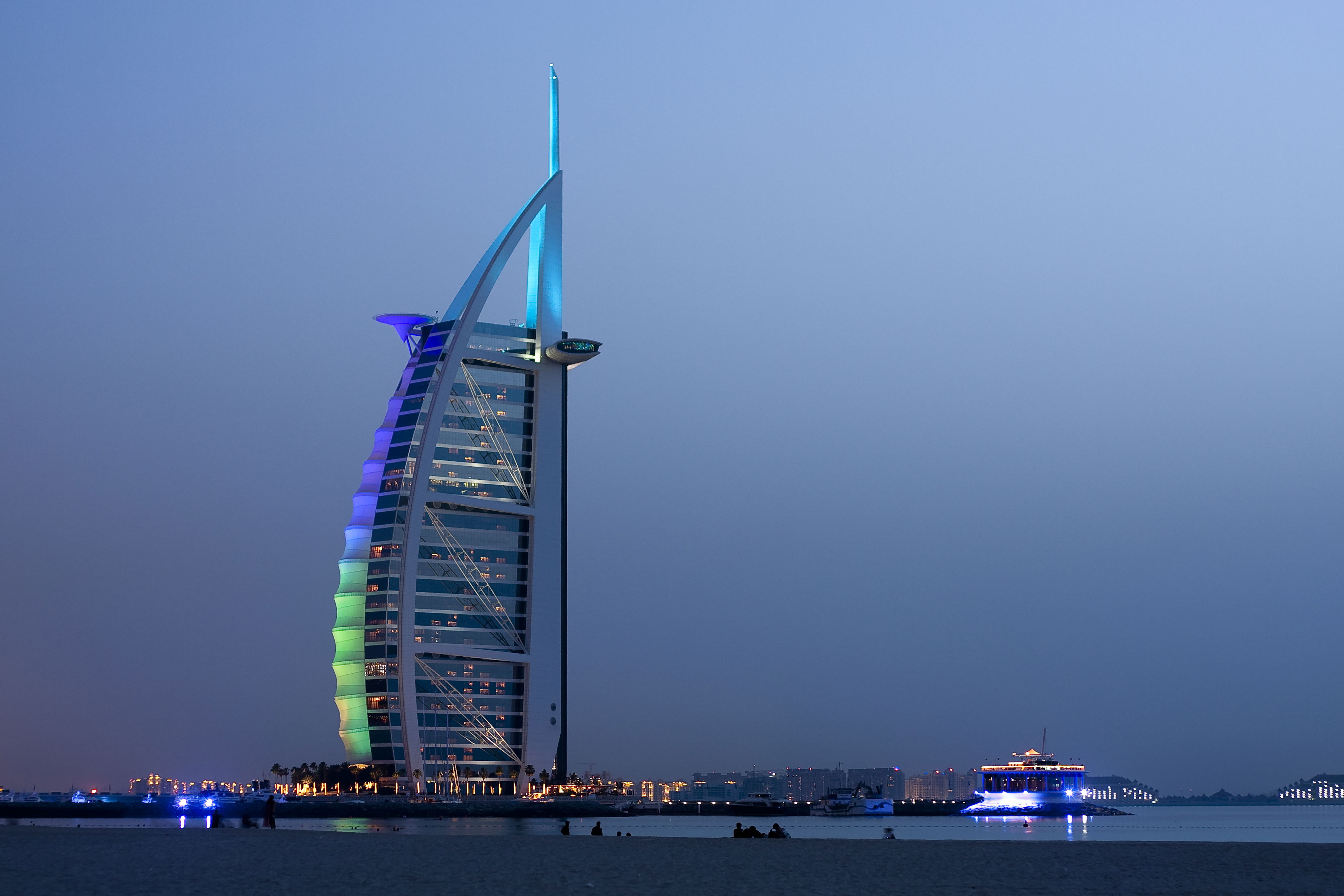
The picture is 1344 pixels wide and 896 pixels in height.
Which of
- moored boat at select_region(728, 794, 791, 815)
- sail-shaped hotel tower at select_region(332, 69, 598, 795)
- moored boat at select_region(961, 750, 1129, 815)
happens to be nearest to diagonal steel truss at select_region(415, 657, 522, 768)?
sail-shaped hotel tower at select_region(332, 69, 598, 795)

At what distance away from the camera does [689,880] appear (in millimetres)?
31359

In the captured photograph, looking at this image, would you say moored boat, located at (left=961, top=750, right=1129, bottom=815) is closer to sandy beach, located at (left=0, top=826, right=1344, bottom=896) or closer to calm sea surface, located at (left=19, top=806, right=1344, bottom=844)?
calm sea surface, located at (left=19, top=806, right=1344, bottom=844)

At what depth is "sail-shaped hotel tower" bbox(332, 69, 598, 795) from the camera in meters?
143

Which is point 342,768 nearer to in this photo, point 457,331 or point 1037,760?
point 457,331

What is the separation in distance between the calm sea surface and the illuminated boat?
2.92 metres

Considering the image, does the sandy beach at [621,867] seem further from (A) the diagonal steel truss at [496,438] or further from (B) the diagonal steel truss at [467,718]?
(A) the diagonal steel truss at [496,438]

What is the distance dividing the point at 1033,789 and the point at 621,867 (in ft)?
456

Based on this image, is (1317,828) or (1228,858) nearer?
(1228,858)

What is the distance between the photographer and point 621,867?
3528 cm

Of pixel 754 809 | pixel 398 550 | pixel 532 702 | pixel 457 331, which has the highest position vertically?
pixel 457 331

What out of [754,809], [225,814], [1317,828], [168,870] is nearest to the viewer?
[168,870]

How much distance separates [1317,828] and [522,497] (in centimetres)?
8056

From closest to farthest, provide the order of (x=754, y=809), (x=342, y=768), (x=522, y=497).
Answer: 1. (x=522, y=497)
2. (x=342, y=768)
3. (x=754, y=809)

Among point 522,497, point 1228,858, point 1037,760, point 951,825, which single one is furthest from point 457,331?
point 1228,858
